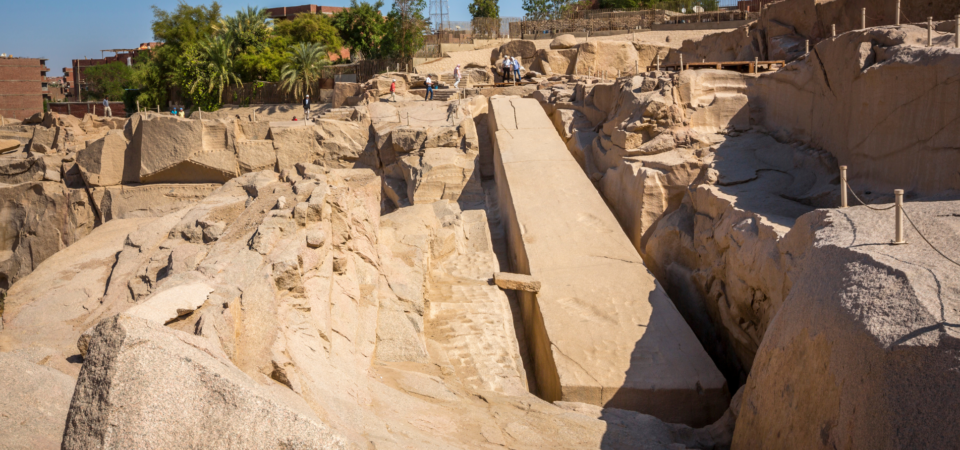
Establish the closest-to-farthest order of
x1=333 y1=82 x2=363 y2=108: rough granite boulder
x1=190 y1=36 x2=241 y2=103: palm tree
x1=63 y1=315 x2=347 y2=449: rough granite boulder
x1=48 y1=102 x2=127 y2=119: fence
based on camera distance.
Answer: x1=63 y1=315 x2=347 y2=449: rough granite boulder → x1=333 y1=82 x2=363 y2=108: rough granite boulder → x1=190 y1=36 x2=241 y2=103: palm tree → x1=48 y1=102 x2=127 y2=119: fence

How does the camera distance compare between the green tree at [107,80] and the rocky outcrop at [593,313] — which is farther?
the green tree at [107,80]

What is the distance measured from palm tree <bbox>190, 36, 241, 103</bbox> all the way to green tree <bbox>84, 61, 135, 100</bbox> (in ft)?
50.4

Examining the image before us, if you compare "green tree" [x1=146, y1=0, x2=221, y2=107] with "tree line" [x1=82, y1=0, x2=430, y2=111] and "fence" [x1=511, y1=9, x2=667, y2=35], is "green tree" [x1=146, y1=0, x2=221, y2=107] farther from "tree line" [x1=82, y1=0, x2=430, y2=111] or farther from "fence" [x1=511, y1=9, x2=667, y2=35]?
"fence" [x1=511, y1=9, x2=667, y2=35]

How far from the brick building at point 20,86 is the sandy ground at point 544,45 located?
21.9 metres

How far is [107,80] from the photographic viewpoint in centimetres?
3625

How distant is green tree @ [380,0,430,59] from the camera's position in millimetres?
22094

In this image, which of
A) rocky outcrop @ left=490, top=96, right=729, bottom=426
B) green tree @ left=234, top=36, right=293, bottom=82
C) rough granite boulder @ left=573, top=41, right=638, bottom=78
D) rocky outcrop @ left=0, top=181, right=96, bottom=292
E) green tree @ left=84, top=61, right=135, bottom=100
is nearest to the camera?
rocky outcrop @ left=490, top=96, right=729, bottom=426

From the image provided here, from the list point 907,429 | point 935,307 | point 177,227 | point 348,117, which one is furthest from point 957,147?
point 348,117

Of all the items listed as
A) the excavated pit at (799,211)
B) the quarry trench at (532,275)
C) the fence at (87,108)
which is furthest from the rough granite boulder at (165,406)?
the fence at (87,108)

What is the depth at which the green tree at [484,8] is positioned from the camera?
37156 mm

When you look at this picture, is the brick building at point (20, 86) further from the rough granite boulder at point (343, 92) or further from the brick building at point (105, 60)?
the rough granite boulder at point (343, 92)

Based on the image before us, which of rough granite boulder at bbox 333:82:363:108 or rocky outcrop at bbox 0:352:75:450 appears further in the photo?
rough granite boulder at bbox 333:82:363:108

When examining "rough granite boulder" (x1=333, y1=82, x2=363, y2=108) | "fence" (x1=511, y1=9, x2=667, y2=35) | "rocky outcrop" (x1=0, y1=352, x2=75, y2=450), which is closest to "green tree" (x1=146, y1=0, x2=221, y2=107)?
"rough granite boulder" (x1=333, y1=82, x2=363, y2=108)

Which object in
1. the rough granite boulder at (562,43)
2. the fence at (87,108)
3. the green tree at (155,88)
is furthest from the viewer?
the fence at (87,108)
